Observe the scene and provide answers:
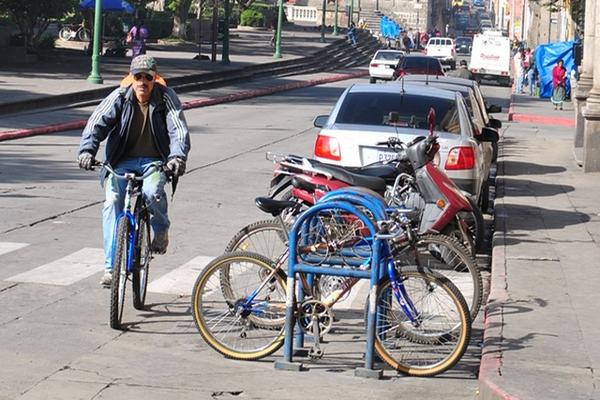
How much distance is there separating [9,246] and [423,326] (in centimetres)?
564

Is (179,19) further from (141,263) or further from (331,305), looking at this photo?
(331,305)

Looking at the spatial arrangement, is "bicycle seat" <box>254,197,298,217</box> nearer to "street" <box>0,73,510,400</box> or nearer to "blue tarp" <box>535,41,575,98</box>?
"street" <box>0,73,510,400</box>

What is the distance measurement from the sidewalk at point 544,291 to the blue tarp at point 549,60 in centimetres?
3086

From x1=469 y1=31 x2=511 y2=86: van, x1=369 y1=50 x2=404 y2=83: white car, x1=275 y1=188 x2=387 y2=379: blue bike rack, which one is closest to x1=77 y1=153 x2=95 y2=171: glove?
x1=275 y1=188 x2=387 y2=379: blue bike rack

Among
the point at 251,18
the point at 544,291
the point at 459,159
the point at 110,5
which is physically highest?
the point at 251,18

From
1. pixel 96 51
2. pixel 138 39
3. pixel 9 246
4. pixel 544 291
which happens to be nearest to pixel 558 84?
pixel 138 39

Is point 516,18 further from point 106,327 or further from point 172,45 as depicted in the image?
point 106,327

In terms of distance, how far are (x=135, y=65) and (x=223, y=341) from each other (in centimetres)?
225

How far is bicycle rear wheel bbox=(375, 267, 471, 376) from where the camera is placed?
27.4 feet

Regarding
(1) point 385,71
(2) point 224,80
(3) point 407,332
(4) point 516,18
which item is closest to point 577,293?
(3) point 407,332

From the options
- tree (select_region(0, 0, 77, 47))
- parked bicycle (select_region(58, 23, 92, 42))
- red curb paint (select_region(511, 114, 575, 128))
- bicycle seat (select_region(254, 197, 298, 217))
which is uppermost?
tree (select_region(0, 0, 77, 47))

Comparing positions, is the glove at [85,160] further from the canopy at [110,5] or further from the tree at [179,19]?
the tree at [179,19]

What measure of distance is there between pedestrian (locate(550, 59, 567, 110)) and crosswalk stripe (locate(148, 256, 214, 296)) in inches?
1380

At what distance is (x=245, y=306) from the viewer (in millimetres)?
8883
